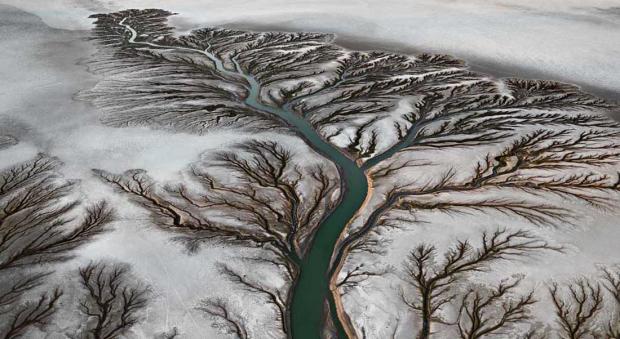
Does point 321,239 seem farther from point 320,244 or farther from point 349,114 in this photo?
point 349,114

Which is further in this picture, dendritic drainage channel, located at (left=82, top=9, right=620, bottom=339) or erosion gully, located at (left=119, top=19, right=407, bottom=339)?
dendritic drainage channel, located at (left=82, top=9, right=620, bottom=339)

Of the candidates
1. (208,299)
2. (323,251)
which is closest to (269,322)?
(208,299)

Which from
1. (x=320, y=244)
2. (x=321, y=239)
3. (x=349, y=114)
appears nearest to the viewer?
(x=320, y=244)

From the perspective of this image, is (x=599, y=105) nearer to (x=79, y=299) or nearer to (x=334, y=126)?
(x=334, y=126)

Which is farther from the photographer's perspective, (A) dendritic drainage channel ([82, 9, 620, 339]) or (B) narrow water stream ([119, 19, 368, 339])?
(A) dendritic drainage channel ([82, 9, 620, 339])

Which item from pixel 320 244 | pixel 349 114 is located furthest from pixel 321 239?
pixel 349 114

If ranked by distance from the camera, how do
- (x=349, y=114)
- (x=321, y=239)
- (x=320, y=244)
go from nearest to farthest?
(x=320, y=244) < (x=321, y=239) < (x=349, y=114)

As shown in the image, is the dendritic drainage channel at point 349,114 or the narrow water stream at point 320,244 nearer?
the narrow water stream at point 320,244
